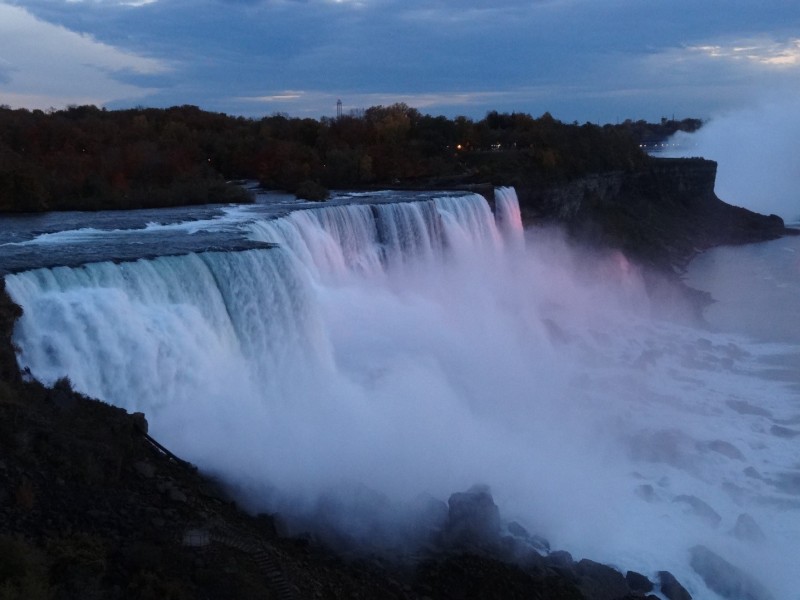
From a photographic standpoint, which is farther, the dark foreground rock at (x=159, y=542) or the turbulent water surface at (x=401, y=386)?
the turbulent water surface at (x=401, y=386)

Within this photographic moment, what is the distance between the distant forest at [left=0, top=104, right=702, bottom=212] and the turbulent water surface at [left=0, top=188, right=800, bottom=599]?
14.7ft

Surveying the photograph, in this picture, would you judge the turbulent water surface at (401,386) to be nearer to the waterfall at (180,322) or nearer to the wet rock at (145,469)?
the waterfall at (180,322)

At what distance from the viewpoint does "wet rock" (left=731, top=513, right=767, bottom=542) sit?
42.9 ft

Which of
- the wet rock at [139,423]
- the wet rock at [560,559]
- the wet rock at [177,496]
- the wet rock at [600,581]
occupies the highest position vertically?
the wet rock at [139,423]

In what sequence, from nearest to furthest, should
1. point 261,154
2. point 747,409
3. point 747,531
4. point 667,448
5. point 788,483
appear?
point 747,531, point 788,483, point 667,448, point 747,409, point 261,154

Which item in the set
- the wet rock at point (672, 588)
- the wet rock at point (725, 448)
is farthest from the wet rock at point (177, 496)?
the wet rock at point (725, 448)

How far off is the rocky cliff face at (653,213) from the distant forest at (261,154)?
3.74 ft

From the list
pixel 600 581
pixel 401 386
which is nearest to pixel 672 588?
pixel 600 581

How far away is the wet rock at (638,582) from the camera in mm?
11258

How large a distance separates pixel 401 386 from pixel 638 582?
5983 mm

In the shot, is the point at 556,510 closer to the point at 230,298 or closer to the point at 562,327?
the point at 230,298

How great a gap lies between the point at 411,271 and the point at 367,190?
447 inches

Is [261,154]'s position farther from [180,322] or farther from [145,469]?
[145,469]

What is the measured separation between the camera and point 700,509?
45.4 ft
